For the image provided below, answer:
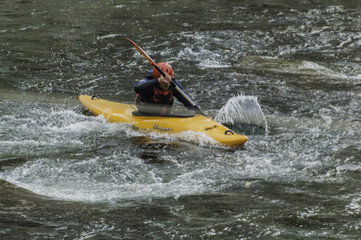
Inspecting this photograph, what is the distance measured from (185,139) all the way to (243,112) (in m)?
1.19

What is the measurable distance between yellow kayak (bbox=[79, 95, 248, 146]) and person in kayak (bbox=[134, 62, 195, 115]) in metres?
0.16

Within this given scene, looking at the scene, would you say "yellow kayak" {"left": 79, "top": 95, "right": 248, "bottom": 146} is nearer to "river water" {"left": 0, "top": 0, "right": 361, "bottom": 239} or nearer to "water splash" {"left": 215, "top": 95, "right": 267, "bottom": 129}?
"river water" {"left": 0, "top": 0, "right": 361, "bottom": 239}

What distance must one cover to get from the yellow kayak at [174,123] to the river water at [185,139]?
0.50 ft

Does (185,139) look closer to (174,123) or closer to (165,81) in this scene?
(174,123)

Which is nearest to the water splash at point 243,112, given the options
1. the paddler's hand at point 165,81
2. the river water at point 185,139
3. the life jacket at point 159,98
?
the river water at point 185,139

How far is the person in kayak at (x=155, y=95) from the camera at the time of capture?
7.23 m

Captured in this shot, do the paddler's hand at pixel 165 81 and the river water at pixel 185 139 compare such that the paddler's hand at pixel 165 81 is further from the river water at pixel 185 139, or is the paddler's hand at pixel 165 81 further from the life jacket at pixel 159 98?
the river water at pixel 185 139

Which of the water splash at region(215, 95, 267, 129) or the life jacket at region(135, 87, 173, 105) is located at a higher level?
the life jacket at region(135, 87, 173, 105)

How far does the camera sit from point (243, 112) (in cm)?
770

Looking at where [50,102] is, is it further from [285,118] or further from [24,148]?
[285,118]

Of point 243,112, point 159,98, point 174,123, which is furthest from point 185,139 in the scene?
point 243,112

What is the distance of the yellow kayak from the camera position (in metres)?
6.73

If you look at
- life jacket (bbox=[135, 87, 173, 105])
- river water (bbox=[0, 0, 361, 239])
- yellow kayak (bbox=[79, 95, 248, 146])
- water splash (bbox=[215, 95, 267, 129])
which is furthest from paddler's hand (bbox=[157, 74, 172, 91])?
water splash (bbox=[215, 95, 267, 129])

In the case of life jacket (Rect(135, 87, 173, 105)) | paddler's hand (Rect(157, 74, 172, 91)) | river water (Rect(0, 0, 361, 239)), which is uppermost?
paddler's hand (Rect(157, 74, 172, 91))
